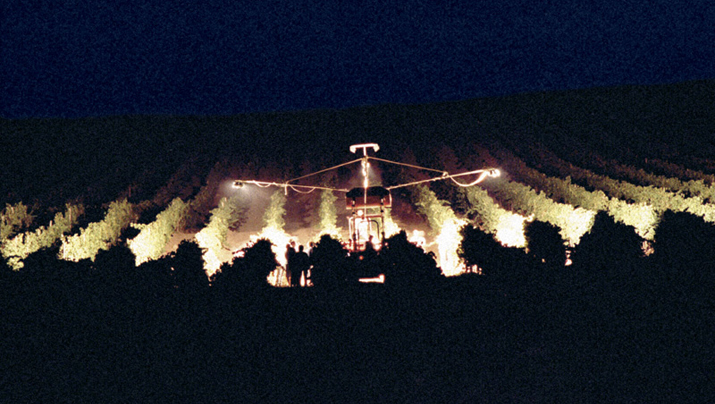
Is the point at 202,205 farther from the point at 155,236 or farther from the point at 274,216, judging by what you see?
the point at 155,236

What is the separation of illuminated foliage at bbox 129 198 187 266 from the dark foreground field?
3.95m

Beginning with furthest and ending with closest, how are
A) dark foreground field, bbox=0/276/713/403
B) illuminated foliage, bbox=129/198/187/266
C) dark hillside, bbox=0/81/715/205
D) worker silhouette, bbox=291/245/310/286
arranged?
dark hillside, bbox=0/81/715/205
illuminated foliage, bbox=129/198/187/266
worker silhouette, bbox=291/245/310/286
dark foreground field, bbox=0/276/713/403

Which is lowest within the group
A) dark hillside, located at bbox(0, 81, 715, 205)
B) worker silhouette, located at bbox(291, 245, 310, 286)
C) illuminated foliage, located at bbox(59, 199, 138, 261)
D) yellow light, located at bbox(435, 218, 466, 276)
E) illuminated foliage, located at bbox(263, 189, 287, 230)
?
worker silhouette, located at bbox(291, 245, 310, 286)

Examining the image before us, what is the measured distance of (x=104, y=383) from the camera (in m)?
4.82

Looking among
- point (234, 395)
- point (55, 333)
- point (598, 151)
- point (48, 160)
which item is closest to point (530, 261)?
point (234, 395)

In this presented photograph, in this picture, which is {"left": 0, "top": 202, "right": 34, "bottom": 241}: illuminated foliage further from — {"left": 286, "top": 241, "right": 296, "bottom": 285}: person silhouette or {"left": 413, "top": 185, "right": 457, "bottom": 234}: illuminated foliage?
{"left": 413, "top": 185, "right": 457, "bottom": 234}: illuminated foliage

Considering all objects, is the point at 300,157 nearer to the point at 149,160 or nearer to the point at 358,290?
the point at 149,160

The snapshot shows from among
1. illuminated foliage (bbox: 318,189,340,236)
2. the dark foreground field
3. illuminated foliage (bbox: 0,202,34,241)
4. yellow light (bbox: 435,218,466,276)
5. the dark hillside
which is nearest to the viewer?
the dark foreground field

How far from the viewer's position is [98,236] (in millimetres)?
10633

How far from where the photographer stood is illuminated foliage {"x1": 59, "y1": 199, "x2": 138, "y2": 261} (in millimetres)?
9578

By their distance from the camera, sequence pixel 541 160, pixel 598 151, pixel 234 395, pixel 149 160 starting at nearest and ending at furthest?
1. pixel 234 395
2. pixel 541 160
3. pixel 598 151
4. pixel 149 160

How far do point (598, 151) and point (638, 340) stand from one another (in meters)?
23.1

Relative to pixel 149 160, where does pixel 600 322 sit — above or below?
below

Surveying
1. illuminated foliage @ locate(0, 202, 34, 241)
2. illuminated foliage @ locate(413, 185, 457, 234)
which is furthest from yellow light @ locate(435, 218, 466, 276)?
illuminated foliage @ locate(0, 202, 34, 241)
